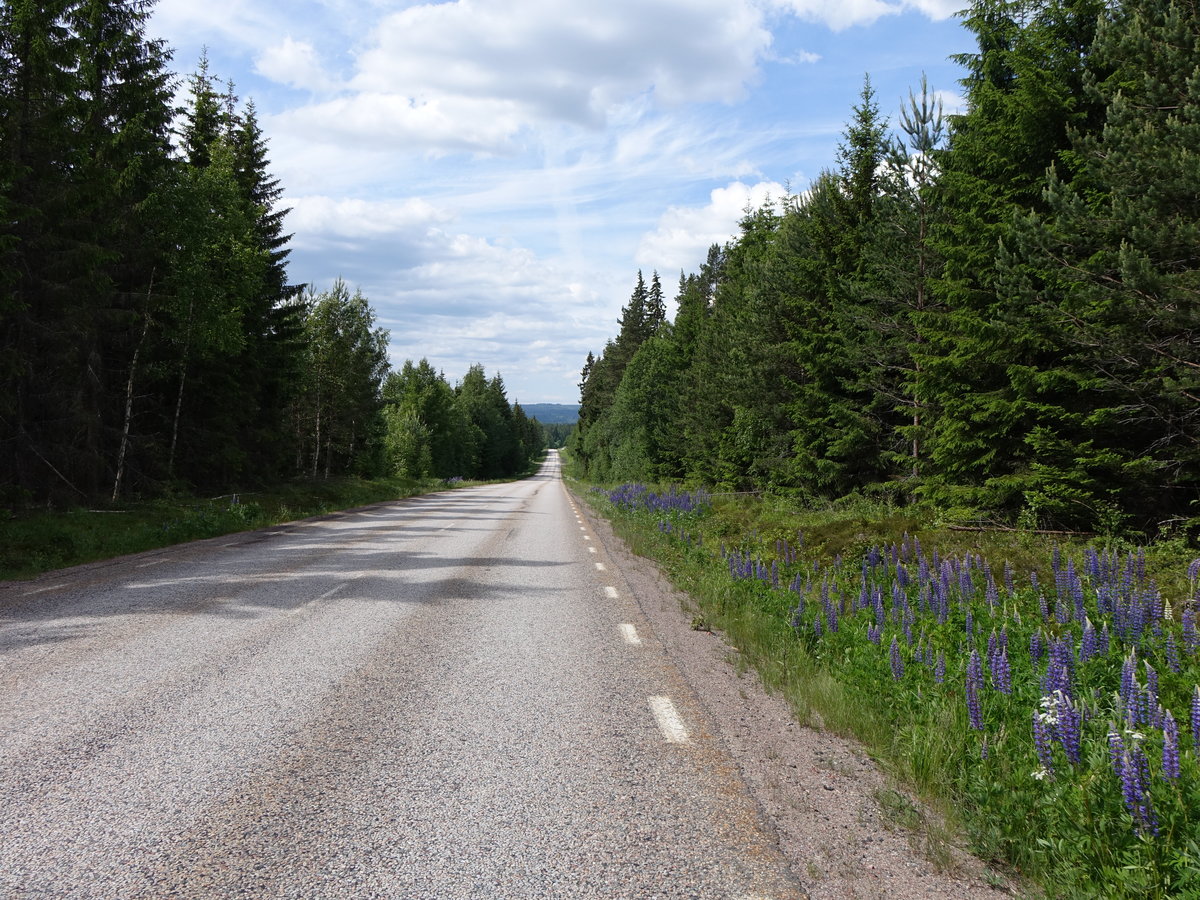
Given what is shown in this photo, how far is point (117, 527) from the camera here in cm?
1738

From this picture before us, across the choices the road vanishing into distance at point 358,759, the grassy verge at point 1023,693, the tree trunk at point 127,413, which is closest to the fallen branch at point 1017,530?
the grassy verge at point 1023,693

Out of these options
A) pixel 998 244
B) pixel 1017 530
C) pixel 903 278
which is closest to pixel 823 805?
pixel 1017 530

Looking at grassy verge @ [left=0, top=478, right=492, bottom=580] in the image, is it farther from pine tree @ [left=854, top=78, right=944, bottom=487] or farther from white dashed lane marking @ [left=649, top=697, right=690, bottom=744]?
pine tree @ [left=854, top=78, right=944, bottom=487]

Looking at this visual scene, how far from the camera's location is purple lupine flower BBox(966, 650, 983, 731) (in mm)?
3974

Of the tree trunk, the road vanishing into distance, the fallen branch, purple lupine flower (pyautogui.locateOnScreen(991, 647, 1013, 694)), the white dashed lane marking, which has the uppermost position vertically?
the tree trunk

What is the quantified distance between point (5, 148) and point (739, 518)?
19.5 m

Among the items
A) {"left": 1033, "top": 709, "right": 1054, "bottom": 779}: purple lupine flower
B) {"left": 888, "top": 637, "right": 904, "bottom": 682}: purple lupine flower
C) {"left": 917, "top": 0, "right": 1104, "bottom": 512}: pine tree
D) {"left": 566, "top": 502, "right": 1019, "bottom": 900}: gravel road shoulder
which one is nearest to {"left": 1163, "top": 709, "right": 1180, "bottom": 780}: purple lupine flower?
{"left": 1033, "top": 709, "right": 1054, "bottom": 779}: purple lupine flower

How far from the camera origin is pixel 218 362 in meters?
29.0

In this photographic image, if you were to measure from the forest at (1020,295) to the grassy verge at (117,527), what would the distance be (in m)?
15.1

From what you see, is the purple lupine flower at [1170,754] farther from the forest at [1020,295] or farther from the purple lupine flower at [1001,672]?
the forest at [1020,295]

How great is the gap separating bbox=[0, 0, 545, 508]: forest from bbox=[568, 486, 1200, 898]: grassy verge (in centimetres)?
1566

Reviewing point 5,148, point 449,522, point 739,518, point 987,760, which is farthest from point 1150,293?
point 5,148

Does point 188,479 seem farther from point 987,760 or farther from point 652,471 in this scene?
point 987,760

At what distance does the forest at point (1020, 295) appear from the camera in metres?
9.04
